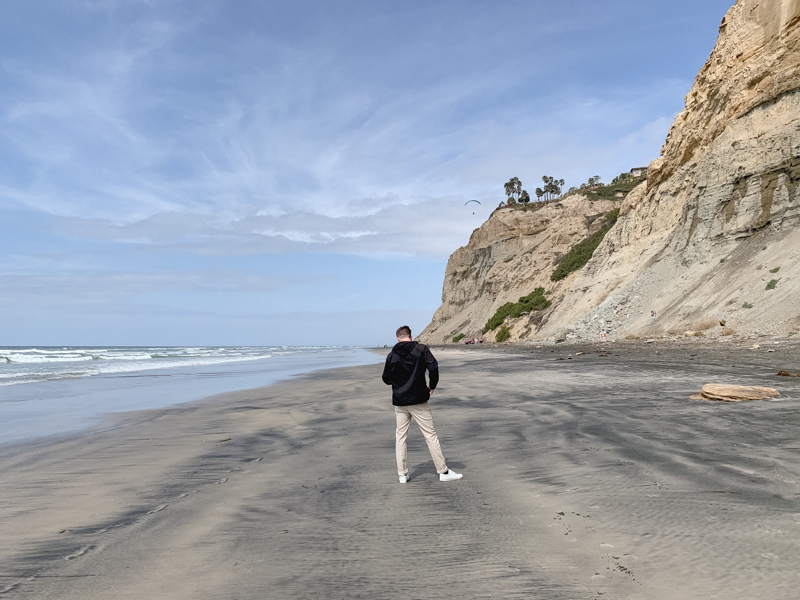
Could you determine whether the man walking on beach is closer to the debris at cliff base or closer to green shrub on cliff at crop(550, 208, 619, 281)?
the debris at cliff base

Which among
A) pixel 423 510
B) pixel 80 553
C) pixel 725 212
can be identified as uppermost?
pixel 725 212

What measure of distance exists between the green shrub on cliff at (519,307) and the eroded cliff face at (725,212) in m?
9.71

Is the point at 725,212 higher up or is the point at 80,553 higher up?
the point at 725,212

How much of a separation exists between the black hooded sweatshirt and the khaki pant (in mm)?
106

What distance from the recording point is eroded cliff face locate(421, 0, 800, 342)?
80.9ft

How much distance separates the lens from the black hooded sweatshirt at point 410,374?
5562 mm

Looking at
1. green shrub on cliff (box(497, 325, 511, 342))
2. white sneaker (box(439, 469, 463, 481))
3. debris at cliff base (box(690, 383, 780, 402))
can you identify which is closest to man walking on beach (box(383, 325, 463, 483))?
white sneaker (box(439, 469, 463, 481))

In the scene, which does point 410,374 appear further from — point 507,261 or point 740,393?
point 507,261

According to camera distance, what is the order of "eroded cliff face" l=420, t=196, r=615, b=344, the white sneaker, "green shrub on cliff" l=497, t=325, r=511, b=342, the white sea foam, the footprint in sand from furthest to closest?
"eroded cliff face" l=420, t=196, r=615, b=344
"green shrub on cliff" l=497, t=325, r=511, b=342
the white sea foam
the white sneaker
the footprint in sand

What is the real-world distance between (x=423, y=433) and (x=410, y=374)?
26.8 inches

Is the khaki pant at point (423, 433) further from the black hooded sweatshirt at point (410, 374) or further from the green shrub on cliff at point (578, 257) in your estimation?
the green shrub on cliff at point (578, 257)

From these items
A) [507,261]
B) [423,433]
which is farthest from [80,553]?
[507,261]

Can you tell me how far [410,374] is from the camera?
5.60m

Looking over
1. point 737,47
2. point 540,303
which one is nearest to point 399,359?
point 737,47
